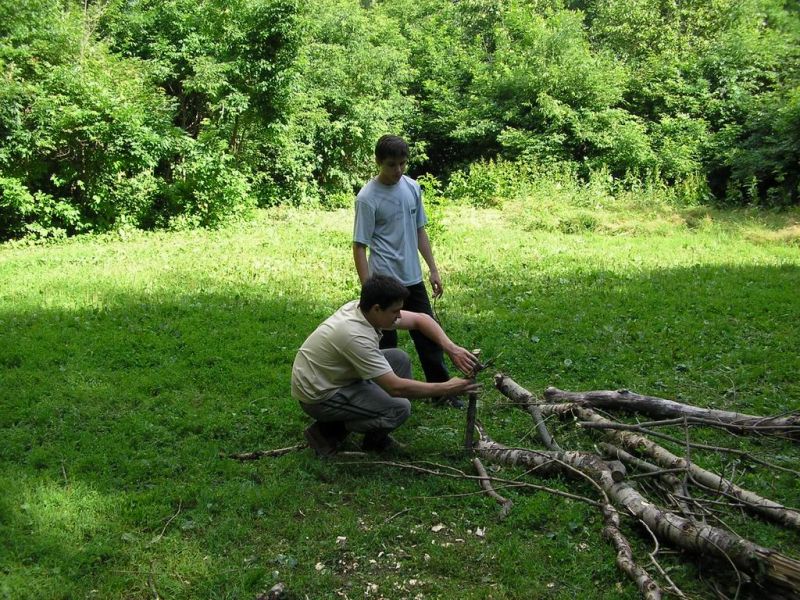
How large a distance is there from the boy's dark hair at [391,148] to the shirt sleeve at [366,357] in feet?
4.43

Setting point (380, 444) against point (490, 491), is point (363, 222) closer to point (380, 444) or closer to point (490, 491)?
point (380, 444)

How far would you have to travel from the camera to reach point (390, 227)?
193 inches

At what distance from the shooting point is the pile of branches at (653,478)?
3.05 metres

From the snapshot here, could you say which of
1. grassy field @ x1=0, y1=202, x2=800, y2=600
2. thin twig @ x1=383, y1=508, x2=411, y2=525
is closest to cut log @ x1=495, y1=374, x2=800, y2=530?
grassy field @ x1=0, y1=202, x2=800, y2=600

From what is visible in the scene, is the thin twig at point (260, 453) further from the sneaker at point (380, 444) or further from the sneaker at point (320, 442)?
the sneaker at point (380, 444)

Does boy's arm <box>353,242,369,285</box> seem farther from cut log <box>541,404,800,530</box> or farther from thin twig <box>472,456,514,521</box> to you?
cut log <box>541,404,800,530</box>

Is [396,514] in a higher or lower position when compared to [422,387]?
lower

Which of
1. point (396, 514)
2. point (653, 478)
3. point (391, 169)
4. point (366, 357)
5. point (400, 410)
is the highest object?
point (391, 169)

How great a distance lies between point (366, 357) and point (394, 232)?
1.25m

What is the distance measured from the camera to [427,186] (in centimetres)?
1165

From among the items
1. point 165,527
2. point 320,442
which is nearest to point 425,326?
point 320,442

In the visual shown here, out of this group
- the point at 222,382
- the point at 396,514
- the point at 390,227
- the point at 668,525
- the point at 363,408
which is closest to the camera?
the point at 668,525

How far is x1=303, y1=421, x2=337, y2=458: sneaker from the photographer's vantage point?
4477 millimetres

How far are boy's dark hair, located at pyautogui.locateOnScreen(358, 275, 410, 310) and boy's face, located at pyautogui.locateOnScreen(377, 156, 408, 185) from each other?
3.36 feet
